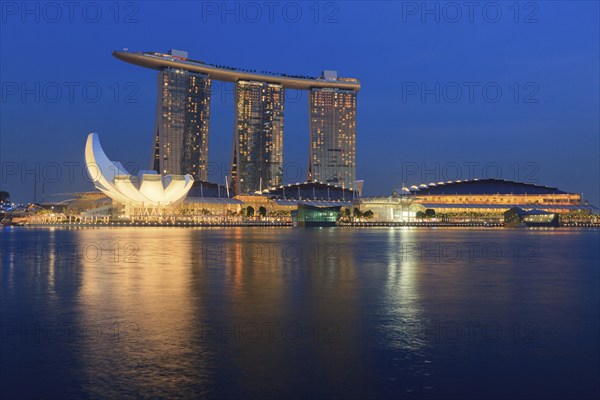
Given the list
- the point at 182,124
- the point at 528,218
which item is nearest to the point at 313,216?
the point at 528,218

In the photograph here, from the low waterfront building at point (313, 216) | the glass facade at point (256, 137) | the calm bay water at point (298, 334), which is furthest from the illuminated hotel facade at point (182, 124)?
the calm bay water at point (298, 334)

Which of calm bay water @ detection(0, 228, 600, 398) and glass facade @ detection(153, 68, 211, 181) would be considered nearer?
calm bay water @ detection(0, 228, 600, 398)

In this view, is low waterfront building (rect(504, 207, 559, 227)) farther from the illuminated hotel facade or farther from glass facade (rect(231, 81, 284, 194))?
the illuminated hotel facade

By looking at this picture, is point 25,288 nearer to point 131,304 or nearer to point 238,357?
point 131,304

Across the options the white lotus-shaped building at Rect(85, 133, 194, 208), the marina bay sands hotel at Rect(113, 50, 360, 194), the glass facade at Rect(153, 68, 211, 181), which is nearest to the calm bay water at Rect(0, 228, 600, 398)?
the white lotus-shaped building at Rect(85, 133, 194, 208)

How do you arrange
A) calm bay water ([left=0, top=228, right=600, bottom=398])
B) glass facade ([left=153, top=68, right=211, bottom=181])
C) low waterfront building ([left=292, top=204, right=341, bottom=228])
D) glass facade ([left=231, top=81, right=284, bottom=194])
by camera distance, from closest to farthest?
calm bay water ([left=0, top=228, right=600, bottom=398])
low waterfront building ([left=292, top=204, right=341, bottom=228])
glass facade ([left=153, top=68, right=211, bottom=181])
glass facade ([left=231, top=81, right=284, bottom=194])

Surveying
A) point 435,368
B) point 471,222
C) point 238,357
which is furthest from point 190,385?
point 471,222

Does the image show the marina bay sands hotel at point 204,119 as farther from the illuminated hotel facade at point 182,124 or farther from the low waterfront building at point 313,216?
the low waterfront building at point 313,216
